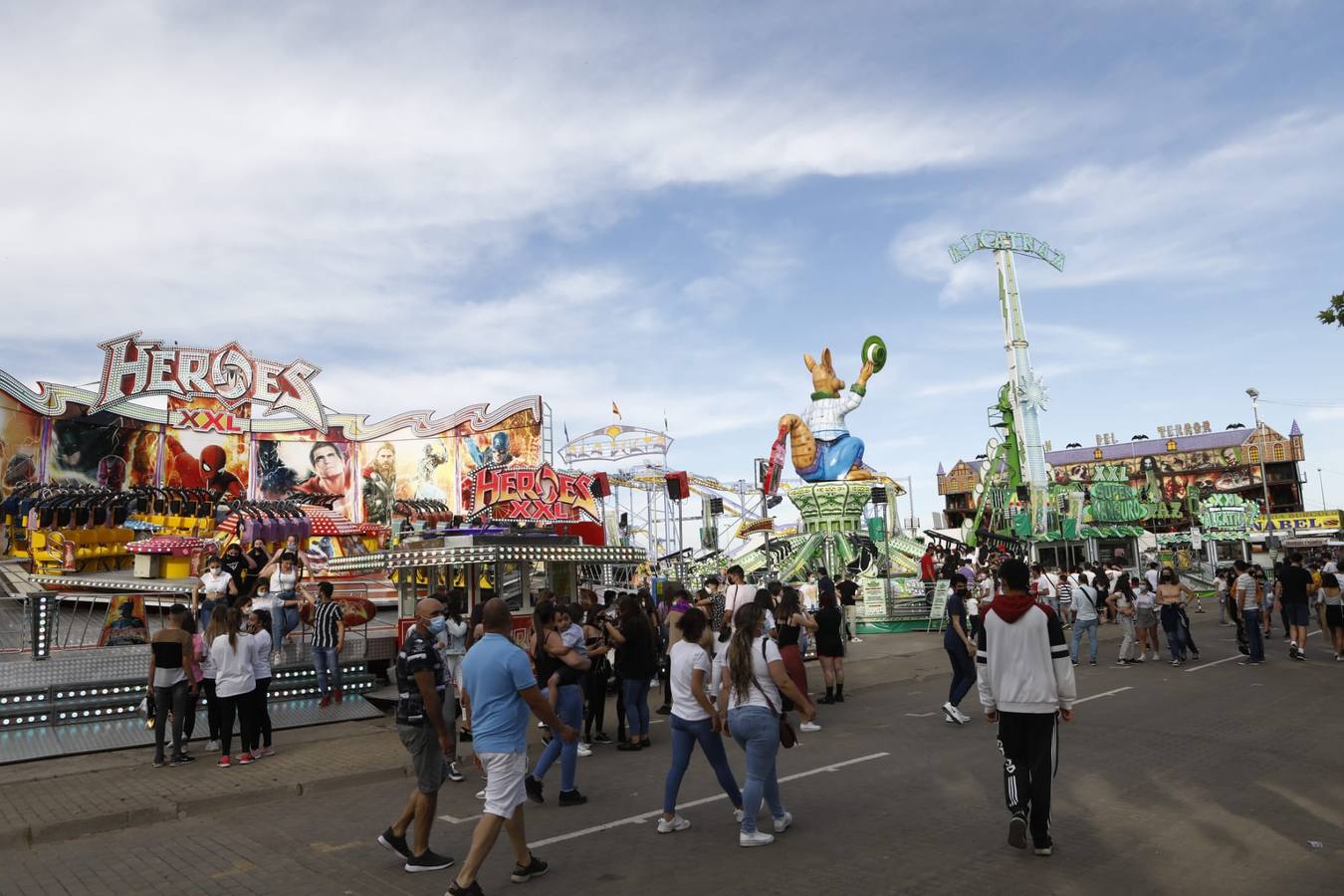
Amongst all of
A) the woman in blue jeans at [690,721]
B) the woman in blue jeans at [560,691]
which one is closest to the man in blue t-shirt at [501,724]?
the woman in blue jeans at [690,721]

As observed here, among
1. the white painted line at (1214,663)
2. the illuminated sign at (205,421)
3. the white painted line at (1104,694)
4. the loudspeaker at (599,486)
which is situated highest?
the illuminated sign at (205,421)

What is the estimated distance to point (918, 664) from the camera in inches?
654

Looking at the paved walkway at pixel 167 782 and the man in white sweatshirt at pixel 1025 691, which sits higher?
the man in white sweatshirt at pixel 1025 691

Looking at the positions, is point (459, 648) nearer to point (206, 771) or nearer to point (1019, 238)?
point (206, 771)

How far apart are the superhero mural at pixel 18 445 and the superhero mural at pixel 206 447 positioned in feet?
18.9

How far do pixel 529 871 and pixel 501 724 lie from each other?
41.9 inches

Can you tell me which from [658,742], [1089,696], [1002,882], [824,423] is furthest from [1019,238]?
[1002,882]

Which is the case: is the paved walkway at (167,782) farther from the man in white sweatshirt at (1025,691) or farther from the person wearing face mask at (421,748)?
the man in white sweatshirt at (1025,691)

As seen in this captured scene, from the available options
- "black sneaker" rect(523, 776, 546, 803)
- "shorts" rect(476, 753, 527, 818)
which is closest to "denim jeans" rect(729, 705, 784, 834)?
"shorts" rect(476, 753, 527, 818)

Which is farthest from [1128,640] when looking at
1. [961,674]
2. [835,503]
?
[835,503]

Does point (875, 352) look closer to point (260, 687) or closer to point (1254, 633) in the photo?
point (1254, 633)

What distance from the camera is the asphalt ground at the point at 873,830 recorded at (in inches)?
215

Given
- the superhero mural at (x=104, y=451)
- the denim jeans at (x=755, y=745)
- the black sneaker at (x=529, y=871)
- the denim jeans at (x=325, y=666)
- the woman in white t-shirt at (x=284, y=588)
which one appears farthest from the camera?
the superhero mural at (x=104, y=451)

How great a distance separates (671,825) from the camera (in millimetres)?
6520
